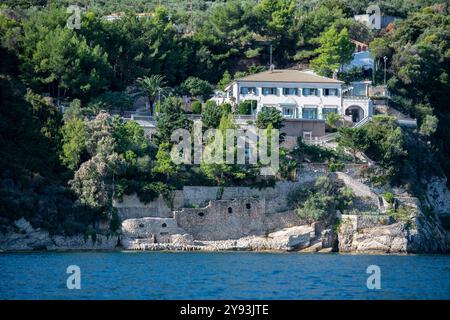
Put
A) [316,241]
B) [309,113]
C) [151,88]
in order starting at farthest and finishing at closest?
[151,88] → [309,113] → [316,241]

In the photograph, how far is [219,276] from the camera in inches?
2483

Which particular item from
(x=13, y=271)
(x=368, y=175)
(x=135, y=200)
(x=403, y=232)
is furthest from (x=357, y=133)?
(x=13, y=271)

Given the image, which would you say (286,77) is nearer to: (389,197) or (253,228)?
(389,197)

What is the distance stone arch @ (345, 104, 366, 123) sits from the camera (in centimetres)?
9456

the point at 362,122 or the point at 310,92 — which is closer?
the point at 362,122

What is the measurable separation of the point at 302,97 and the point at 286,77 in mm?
2061

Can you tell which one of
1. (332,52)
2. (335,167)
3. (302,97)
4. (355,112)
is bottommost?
(335,167)

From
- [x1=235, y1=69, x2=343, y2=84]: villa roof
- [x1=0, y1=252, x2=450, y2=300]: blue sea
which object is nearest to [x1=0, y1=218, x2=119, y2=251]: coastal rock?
[x1=0, y1=252, x2=450, y2=300]: blue sea

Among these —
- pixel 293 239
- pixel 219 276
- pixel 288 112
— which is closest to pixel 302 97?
pixel 288 112

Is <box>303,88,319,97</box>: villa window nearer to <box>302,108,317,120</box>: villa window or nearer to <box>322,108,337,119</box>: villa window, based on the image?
<box>302,108,317,120</box>: villa window

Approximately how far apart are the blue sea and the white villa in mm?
18442

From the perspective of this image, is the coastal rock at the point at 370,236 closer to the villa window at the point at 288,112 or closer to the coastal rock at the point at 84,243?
the coastal rock at the point at 84,243

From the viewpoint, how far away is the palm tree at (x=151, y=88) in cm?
9381

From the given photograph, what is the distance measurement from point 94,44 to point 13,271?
115 ft
